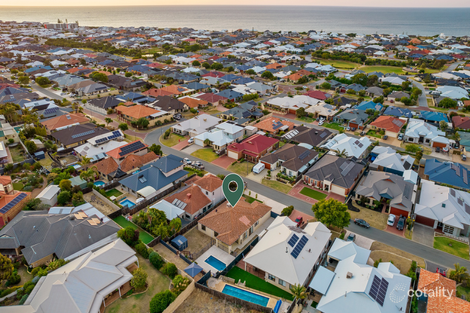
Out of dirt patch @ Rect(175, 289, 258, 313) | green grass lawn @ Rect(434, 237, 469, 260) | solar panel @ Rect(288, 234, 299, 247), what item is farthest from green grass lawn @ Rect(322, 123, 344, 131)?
dirt patch @ Rect(175, 289, 258, 313)

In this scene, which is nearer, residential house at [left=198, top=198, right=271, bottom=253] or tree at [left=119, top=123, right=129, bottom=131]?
residential house at [left=198, top=198, right=271, bottom=253]

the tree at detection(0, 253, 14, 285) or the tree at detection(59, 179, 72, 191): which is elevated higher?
the tree at detection(59, 179, 72, 191)

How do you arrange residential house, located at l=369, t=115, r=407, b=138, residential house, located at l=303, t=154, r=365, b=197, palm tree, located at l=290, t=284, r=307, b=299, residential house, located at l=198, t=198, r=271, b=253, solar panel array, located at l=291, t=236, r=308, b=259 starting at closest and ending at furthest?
palm tree, located at l=290, t=284, r=307, b=299, solar panel array, located at l=291, t=236, r=308, b=259, residential house, located at l=198, t=198, r=271, b=253, residential house, located at l=303, t=154, r=365, b=197, residential house, located at l=369, t=115, r=407, b=138

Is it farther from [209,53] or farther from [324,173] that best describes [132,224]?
[209,53]

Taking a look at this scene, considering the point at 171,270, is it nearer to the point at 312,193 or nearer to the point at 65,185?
the point at 65,185

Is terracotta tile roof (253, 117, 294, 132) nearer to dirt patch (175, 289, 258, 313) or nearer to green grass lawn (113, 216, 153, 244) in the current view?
green grass lawn (113, 216, 153, 244)

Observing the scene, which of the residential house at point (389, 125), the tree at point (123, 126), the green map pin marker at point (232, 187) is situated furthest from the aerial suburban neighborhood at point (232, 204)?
the green map pin marker at point (232, 187)
